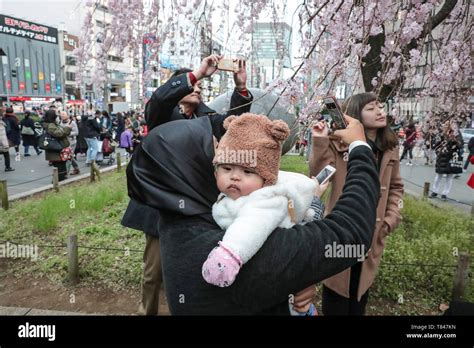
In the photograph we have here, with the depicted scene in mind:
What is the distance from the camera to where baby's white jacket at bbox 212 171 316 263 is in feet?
2.85

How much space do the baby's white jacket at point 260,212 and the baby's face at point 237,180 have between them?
0.8 inches

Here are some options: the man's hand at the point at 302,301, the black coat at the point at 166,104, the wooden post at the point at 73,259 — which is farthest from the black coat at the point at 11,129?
the man's hand at the point at 302,301

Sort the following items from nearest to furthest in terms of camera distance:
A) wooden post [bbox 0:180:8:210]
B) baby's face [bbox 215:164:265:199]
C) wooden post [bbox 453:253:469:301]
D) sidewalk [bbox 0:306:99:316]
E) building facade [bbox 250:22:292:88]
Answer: baby's face [bbox 215:164:265:199], sidewalk [bbox 0:306:99:316], wooden post [bbox 453:253:469:301], building facade [bbox 250:22:292:88], wooden post [bbox 0:180:8:210]

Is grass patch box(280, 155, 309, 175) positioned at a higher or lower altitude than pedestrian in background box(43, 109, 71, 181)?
lower

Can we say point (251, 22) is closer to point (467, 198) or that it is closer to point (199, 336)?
point (199, 336)

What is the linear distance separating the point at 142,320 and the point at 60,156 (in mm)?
8038

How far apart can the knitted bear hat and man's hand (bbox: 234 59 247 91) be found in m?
1.06

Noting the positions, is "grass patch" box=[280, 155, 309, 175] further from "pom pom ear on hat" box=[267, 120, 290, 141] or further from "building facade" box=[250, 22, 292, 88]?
"pom pom ear on hat" box=[267, 120, 290, 141]

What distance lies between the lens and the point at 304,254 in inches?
36.0

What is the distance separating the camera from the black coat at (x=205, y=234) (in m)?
0.92

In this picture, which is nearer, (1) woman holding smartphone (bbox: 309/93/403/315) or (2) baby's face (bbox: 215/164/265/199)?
(2) baby's face (bbox: 215/164/265/199)

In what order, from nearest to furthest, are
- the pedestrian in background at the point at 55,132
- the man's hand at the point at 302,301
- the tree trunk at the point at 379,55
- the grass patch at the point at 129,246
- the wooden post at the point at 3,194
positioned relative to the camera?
the man's hand at the point at 302,301, the grass patch at the point at 129,246, the tree trunk at the point at 379,55, the wooden post at the point at 3,194, the pedestrian in background at the point at 55,132

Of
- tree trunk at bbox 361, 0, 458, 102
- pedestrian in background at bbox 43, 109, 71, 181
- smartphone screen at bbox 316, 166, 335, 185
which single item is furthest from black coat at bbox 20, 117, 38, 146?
smartphone screen at bbox 316, 166, 335, 185

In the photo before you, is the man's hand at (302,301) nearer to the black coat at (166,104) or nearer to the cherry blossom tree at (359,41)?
the black coat at (166,104)
